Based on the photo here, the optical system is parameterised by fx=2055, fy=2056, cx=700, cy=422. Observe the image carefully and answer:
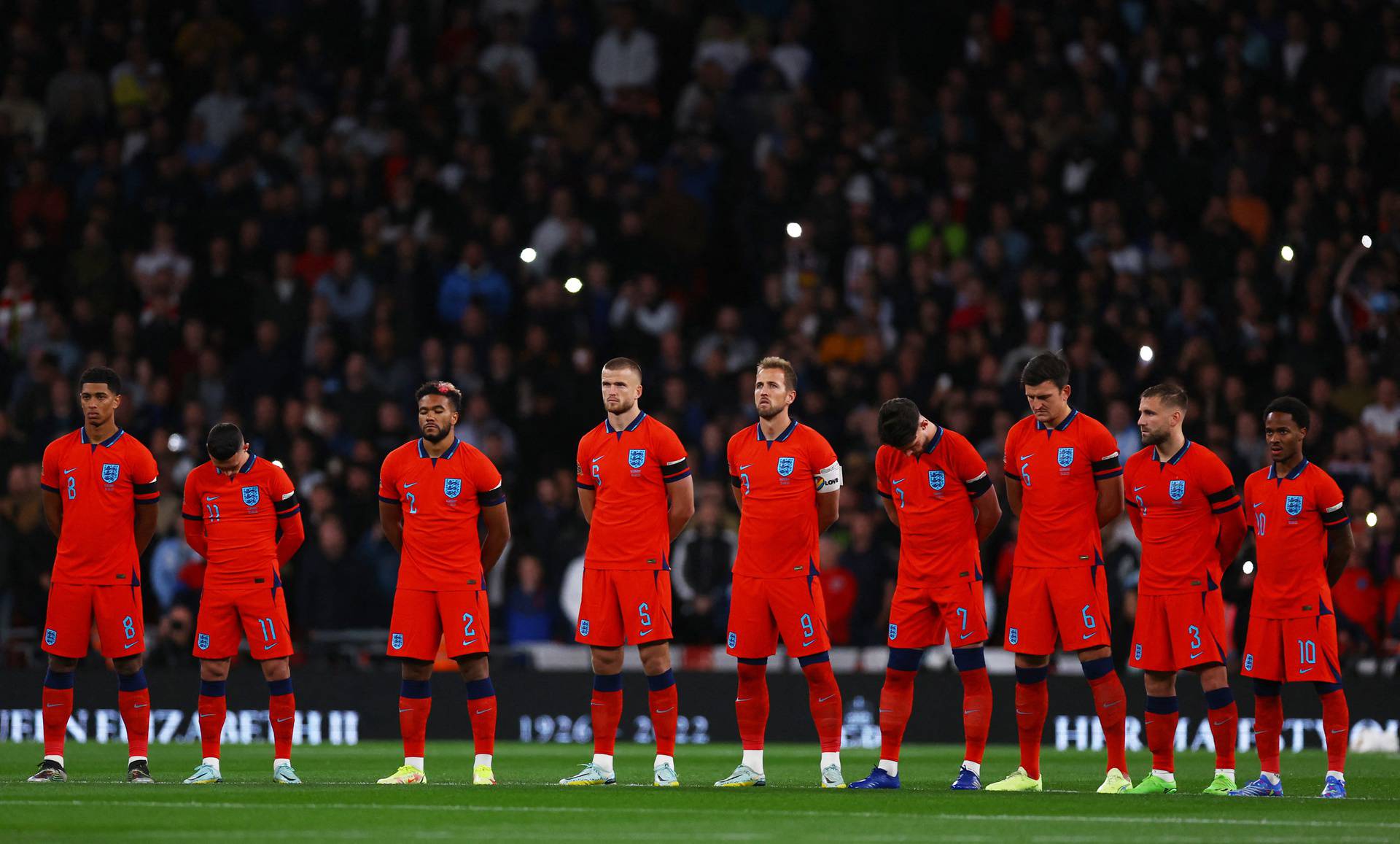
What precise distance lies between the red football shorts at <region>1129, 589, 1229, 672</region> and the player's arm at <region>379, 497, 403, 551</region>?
5278mm

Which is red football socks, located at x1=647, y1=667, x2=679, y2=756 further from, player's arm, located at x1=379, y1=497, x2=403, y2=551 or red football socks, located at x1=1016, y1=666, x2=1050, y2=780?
red football socks, located at x1=1016, y1=666, x2=1050, y2=780

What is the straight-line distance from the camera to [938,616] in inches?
561

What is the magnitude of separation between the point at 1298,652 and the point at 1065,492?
1879mm

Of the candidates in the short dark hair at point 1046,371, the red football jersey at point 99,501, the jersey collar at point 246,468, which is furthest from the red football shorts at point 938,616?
the red football jersey at point 99,501

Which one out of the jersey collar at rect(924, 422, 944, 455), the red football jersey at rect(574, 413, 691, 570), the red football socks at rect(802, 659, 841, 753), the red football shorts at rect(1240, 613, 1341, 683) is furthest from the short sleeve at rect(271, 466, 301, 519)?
the red football shorts at rect(1240, 613, 1341, 683)

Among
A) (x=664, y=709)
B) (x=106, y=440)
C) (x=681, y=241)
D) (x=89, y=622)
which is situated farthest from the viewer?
(x=681, y=241)

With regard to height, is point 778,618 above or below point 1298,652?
above

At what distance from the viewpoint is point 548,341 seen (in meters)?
24.9

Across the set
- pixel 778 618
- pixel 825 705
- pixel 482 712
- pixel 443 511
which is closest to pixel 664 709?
pixel 778 618

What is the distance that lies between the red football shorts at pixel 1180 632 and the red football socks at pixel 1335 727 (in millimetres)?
780

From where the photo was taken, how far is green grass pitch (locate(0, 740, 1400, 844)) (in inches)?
425

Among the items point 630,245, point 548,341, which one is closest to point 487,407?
point 548,341

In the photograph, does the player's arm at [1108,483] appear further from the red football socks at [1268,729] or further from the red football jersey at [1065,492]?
the red football socks at [1268,729]

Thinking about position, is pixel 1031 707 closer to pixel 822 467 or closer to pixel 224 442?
pixel 822 467
